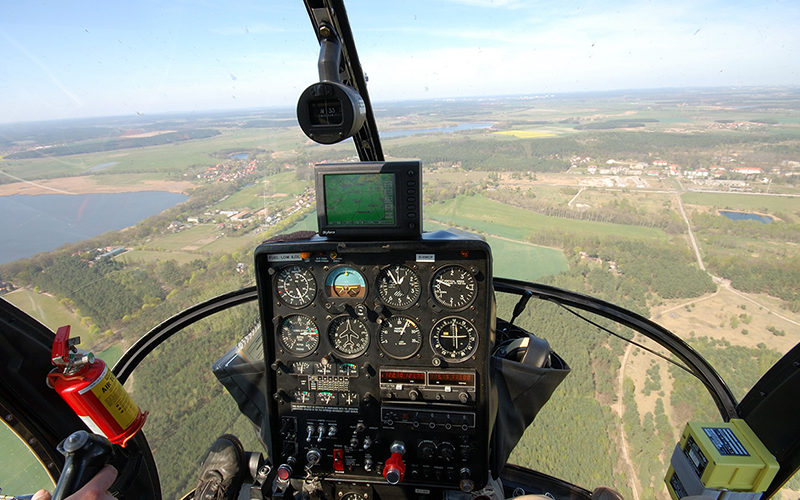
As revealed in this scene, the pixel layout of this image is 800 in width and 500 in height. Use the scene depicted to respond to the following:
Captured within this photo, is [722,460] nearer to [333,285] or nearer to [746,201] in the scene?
[746,201]

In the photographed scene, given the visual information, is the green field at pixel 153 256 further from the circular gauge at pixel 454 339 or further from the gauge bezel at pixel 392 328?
the circular gauge at pixel 454 339

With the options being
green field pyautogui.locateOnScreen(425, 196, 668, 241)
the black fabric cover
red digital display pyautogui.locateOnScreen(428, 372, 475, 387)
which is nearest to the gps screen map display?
green field pyautogui.locateOnScreen(425, 196, 668, 241)

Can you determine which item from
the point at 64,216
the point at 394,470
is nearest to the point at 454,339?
the point at 394,470

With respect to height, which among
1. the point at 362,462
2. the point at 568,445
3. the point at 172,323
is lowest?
the point at 568,445

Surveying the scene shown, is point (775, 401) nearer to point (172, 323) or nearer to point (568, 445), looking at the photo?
point (568, 445)

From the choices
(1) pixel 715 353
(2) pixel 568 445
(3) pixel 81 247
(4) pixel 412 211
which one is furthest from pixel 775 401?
(3) pixel 81 247

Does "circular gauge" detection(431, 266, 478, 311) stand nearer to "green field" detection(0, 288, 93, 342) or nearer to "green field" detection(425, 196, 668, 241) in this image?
"green field" detection(425, 196, 668, 241)
